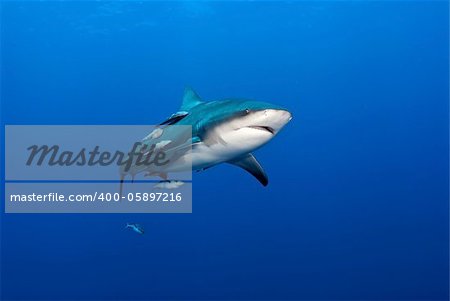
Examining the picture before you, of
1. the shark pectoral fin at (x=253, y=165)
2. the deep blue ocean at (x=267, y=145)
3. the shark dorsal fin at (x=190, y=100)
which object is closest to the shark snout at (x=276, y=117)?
the shark dorsal fin at (x=190, y=100)

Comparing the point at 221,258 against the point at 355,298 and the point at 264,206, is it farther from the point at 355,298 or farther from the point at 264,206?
the point at 355,298

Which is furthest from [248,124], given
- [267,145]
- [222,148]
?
[267,145]

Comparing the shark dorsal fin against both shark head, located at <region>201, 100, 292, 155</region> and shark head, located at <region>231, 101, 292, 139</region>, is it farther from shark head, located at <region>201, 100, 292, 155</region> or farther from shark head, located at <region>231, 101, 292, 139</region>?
shark head, located at <region>231, 101, 292, 139</region>

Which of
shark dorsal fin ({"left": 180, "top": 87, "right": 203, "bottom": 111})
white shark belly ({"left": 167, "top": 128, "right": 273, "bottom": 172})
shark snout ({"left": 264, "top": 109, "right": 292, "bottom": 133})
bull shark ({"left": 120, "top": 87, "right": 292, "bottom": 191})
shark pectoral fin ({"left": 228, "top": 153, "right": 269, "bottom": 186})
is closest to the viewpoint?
shark snout ({"left": 264, "top": 109, "right": 292, "bottom": 133})

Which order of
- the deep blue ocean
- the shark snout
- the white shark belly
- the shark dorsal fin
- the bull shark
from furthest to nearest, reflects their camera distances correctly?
the deep blue ocean
the shark dorsal fin
the white shark belly
the bull shark
the shark snout

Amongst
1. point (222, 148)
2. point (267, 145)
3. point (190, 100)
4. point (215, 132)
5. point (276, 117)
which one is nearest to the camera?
point (276, 117)

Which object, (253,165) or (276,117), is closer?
(276,117)

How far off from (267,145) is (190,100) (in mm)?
27121

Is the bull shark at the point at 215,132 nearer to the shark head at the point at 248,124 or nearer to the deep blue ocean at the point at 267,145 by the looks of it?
the shark head at the point at 248,124

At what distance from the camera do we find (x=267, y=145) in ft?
110

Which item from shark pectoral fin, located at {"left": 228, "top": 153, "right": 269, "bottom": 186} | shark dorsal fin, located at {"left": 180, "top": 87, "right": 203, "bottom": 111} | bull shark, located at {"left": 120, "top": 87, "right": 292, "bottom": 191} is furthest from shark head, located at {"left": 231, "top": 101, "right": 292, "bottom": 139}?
shark pectoral fin, located at {"left": 228, "top": 153, "right": 269, "bottom": 186}

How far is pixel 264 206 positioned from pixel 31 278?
18.3 meters

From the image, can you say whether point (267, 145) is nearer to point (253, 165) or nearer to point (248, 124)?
point (253, 165)

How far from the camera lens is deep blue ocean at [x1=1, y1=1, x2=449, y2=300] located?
24250 mm
